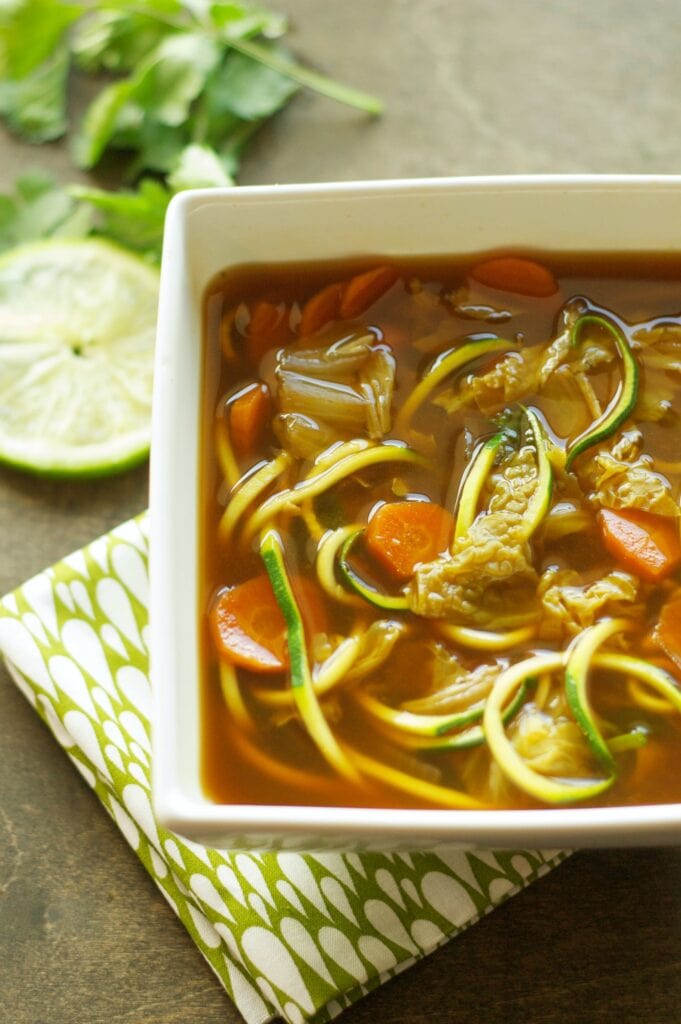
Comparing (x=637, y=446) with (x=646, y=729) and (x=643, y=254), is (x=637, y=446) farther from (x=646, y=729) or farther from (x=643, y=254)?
(x=646, y=729)

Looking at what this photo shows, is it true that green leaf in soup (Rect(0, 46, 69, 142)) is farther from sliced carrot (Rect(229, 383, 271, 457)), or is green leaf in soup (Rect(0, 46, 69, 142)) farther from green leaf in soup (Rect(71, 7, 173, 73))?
sliced carrot (Rect(229, 383, 271, 457))

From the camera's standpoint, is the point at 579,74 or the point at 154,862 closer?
the point at 154,862

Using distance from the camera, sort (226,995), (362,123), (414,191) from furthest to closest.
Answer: (362,123) → (226,995) → (414,191)

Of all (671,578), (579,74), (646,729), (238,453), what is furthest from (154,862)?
(579,74)

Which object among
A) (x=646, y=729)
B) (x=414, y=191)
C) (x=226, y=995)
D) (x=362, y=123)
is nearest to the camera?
(x=646, y=729)

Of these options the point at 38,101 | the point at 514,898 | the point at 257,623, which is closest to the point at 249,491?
the point at 257,623

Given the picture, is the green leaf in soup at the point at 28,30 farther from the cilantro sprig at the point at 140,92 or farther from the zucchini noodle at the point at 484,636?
the zucchini noodle at the point at 484,636

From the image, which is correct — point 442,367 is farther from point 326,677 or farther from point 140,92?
point 140,92

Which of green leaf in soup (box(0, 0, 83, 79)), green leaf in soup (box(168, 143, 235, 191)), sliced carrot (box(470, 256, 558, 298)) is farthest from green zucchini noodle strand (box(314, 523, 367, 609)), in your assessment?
green leaf in soup (box(0, 0, 83, 79))
